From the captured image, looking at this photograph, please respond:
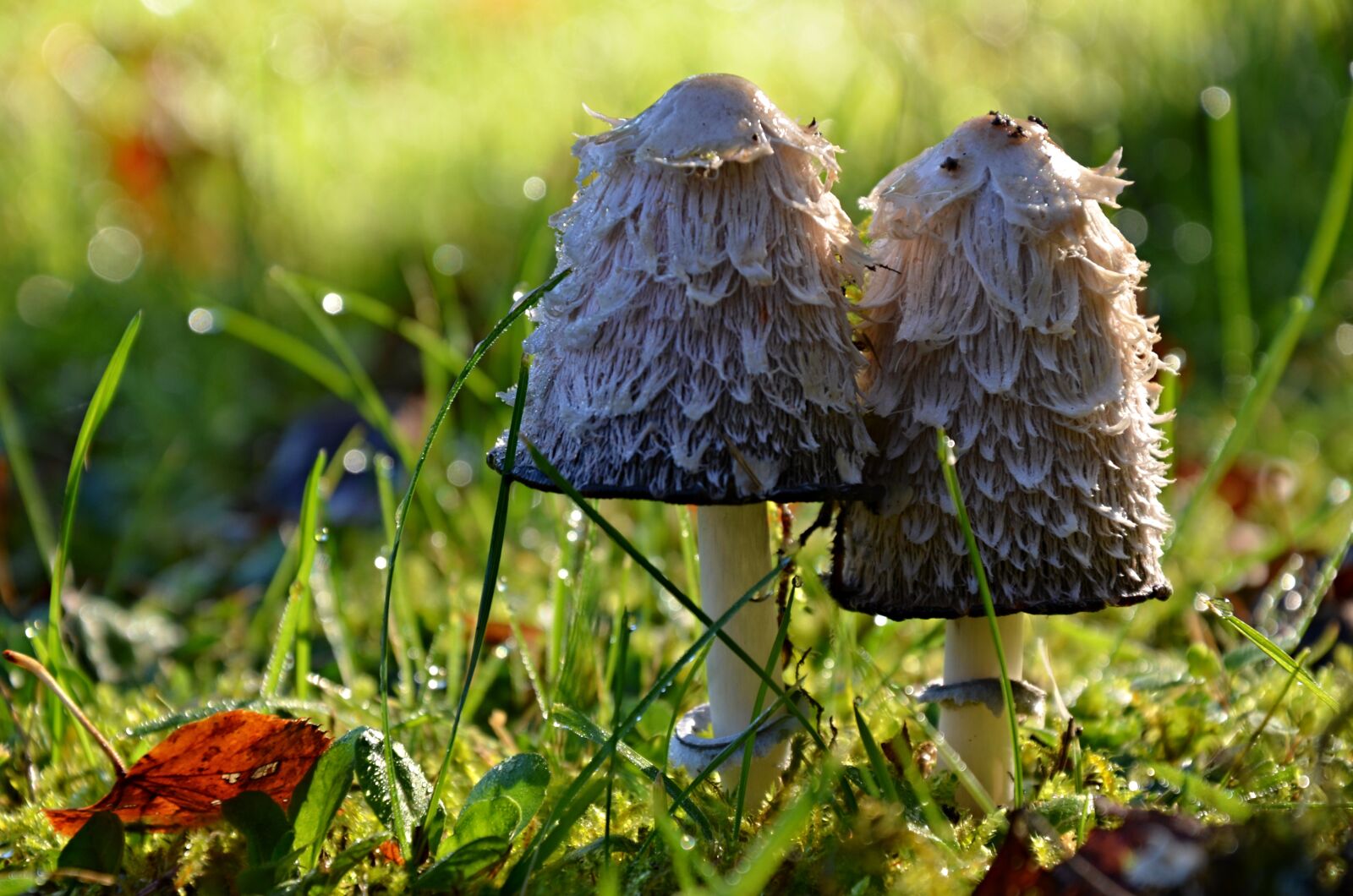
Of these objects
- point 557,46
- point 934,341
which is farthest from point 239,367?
point 934,341

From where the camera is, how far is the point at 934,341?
183 centimetres

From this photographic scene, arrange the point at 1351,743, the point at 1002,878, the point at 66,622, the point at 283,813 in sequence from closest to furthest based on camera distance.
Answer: the point at 1002,878 → the point at 283,813 → the point at 1351,743 → the point at 66,622

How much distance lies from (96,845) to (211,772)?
0.20 meters

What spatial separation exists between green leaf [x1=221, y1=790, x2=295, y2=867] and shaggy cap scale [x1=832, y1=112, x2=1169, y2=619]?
36.5 inches

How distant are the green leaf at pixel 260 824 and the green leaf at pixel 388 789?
126 millimetres

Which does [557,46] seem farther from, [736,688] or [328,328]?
[736,688]

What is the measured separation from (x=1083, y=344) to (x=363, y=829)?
54.0 inches

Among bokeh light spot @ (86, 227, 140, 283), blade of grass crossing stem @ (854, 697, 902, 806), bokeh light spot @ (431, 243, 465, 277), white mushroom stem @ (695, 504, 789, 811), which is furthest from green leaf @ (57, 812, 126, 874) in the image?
bokeh light spot @ (86, 227, 140, 283)

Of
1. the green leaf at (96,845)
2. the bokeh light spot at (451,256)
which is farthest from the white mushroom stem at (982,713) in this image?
the bokeh light spot at (451,256)

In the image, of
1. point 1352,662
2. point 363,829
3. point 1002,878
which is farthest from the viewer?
point 1352,662

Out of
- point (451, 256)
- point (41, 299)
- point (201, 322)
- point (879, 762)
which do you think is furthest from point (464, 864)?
point (41, 299)

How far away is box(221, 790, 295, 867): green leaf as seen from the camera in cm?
179

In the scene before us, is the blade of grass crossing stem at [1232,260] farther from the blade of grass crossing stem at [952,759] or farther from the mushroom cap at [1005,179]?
the blade of grass crossing stem at [952,759]

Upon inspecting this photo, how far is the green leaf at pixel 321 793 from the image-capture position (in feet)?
5.96
